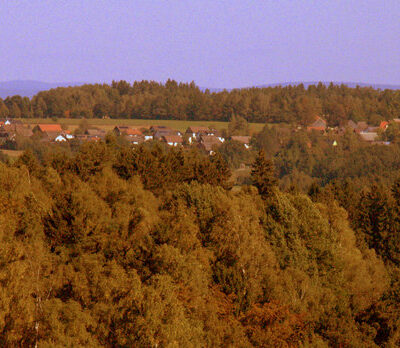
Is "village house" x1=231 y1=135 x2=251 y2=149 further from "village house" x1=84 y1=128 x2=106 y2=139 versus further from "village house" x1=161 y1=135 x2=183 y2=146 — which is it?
"village house" x1=84 y1=128 x2=106 y2=139

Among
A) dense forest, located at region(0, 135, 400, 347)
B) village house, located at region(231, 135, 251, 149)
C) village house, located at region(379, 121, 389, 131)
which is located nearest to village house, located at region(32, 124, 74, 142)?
village house, located at region(231, 135, 251, 149)

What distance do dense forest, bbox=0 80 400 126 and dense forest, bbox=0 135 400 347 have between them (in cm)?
10030

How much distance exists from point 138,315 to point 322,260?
15.0 metres

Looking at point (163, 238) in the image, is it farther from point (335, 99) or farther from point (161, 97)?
point (335, 99)

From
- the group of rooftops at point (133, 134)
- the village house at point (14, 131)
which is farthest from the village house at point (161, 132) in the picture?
the village house at point (14, 131)

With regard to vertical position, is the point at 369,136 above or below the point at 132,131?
below

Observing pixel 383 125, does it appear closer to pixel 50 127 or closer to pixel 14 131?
pixel 50 127

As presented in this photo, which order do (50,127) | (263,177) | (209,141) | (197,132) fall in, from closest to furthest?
(263,177)
(50,127)
(209,141)
(197,132)

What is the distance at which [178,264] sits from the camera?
18.8 meters

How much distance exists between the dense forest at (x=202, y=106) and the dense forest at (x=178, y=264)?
→ 10030 centimetres

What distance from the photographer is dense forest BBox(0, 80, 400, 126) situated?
5300 inches

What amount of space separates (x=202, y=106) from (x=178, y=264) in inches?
4838

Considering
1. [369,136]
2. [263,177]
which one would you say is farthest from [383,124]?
[263,177]

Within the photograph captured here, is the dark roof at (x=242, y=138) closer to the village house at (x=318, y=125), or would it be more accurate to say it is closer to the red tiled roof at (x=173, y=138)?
the red tiled roof at (x=173, y=138)
